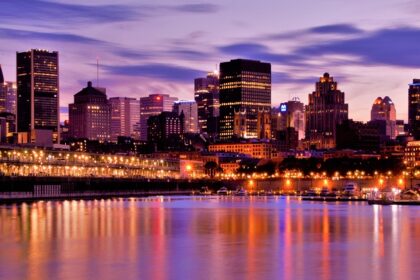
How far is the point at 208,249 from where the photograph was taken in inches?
2322

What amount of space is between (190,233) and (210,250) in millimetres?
15470

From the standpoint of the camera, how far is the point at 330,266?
5003 centimetres

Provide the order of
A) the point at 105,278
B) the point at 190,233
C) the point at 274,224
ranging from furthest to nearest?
the point at 274,224 → the point at 190,233 → the point at 105,278

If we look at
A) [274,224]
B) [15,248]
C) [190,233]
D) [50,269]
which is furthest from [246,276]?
[274,224]

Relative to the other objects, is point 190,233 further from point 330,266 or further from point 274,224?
point 330,266

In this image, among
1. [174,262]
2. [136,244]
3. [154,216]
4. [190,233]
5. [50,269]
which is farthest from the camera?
[154,216]

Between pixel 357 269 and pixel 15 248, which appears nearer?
pixel 357 269

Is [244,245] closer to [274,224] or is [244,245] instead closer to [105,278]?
[105,278]

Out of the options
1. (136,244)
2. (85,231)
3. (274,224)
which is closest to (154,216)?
(274,224)

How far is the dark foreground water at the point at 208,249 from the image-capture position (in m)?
47.7

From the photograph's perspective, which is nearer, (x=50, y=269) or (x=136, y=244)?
(x=50, y=269)

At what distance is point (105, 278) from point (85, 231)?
98.3 feet

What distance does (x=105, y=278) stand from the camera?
45562mm

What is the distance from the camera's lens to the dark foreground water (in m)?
47.7
